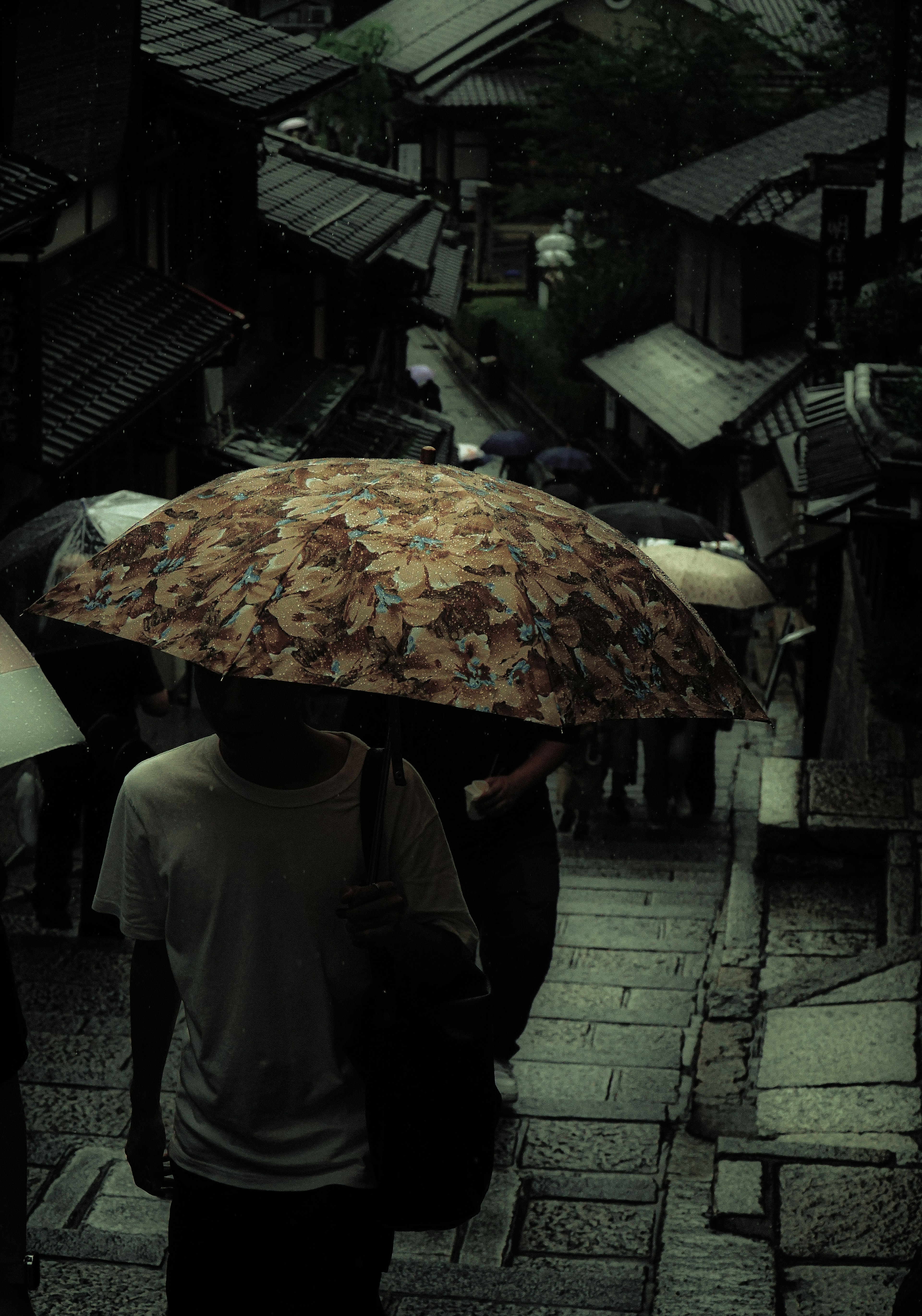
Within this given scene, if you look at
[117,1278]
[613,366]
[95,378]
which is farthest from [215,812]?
[613,366]

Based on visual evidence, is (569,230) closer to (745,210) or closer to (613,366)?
(613,366)

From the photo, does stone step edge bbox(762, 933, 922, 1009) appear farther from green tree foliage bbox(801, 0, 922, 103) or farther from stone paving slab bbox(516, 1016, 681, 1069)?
green tree foliage bbox(801, 0, 922, 103)

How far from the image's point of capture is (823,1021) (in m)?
6.07

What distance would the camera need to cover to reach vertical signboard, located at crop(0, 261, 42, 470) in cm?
909

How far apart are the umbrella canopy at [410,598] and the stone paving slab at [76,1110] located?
289 cm

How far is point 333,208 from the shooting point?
21609 mm

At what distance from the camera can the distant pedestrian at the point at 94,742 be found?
291 inches

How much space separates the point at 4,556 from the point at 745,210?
801 inches

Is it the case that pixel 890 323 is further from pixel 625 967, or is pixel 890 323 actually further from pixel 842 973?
pixel 842 973

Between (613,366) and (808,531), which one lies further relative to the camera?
(613,366)

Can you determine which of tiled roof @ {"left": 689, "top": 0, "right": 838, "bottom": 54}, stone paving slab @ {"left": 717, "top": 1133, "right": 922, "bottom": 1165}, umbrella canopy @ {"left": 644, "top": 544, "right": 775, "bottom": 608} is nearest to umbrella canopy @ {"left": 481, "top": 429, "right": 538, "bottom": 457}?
tiled roof @ {"left": 689, "top": 0, "right": 838, "bottom": 54}

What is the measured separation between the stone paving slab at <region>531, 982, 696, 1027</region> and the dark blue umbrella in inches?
896

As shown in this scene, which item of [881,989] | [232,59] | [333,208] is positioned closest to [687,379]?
[333,208]

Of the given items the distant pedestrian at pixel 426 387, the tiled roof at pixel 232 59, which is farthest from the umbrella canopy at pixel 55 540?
the distant pedestrian at pixel 426 387
